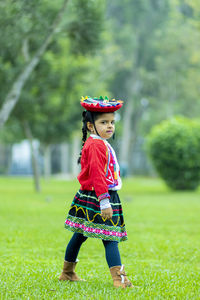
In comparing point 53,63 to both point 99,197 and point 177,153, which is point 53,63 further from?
point 99,197

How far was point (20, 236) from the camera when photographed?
7.21 meters

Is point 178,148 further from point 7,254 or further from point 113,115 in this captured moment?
point 113,115

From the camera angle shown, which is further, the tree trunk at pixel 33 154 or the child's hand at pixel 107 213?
the tree trunk at pixel 33 154

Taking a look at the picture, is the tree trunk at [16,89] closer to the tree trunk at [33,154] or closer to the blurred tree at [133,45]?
the tree trunk at [33,154]

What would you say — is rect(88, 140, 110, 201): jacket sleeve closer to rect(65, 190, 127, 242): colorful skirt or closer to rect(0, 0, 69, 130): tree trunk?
rect(65, 190, 127, 242): colorful skirt

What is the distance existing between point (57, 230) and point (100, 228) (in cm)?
427

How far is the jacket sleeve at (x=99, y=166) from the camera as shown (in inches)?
150

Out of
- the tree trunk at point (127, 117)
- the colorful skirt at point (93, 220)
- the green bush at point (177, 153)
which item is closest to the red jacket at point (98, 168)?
the colorful skirt at point (93, 220)

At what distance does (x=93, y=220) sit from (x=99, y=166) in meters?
0.47

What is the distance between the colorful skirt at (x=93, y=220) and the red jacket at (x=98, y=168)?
10 cm

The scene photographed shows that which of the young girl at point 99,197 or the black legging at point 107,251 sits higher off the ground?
the young girl at point 99,197

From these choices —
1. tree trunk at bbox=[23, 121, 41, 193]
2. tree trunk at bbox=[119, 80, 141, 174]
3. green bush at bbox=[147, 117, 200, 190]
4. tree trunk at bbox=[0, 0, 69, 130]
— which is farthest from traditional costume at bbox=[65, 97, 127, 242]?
tree trunk at bbox=[119, 80, 141, 174]

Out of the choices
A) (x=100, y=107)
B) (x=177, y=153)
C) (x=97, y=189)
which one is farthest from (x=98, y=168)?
(x=177, y=153)

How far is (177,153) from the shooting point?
18562mm
